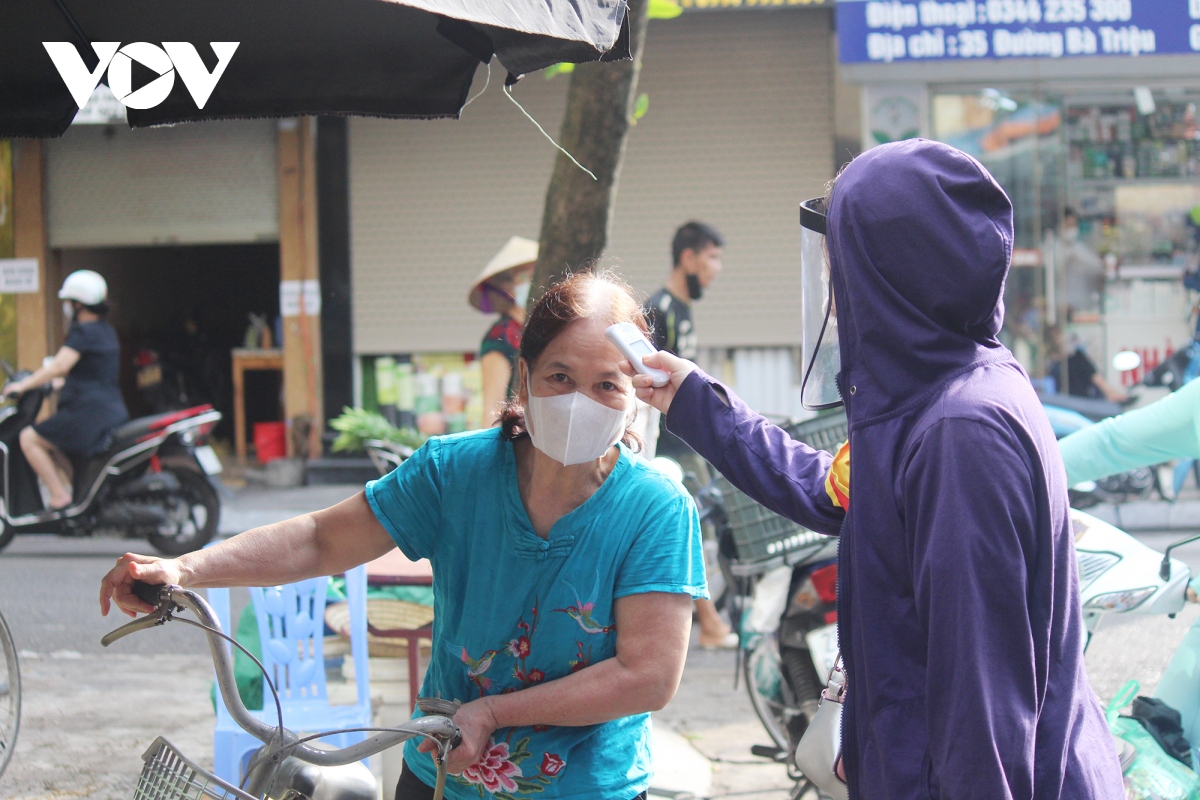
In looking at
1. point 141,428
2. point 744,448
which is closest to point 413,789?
point 744,448

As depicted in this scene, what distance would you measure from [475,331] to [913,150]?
943 cm

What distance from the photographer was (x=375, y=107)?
287 centimetres

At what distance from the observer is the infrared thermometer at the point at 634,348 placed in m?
2.01

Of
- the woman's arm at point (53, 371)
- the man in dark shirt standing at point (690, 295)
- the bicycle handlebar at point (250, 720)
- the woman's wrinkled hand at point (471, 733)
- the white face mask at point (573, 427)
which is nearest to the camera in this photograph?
the bicycle handlebar at point (250, 720)

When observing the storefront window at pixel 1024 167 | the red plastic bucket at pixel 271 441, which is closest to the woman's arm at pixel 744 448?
the storefront window at pixel 1024 167

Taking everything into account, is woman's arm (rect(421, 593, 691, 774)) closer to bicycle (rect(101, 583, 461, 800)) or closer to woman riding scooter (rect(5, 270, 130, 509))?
bicycle (rect(101, 583, 461, 800))

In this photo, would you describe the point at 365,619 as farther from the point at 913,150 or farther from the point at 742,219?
the point at 742,219

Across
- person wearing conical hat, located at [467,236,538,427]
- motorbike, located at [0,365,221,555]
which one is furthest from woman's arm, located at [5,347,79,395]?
person wearing conical hat, located at [467,236,538,427]

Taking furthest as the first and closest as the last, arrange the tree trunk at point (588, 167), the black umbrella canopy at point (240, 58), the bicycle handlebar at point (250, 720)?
the tree trunk at point (588, 167) < the black umbrella canopy at point (240, 58) < the bicycle handlebar at point (250, 720)

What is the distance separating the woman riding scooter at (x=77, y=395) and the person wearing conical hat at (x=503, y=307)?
151 inches

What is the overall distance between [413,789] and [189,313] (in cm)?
1348

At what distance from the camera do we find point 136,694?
523cm

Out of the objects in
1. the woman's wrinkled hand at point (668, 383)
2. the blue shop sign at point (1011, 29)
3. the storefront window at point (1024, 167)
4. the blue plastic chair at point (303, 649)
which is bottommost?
the blue plastic chair at point (303, 649)

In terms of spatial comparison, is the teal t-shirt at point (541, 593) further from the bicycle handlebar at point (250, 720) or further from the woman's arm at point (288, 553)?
the bicycle handlebar at point (250, 720)
